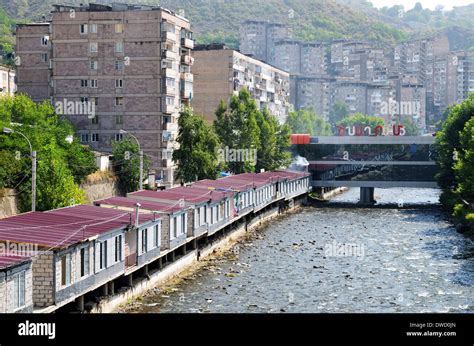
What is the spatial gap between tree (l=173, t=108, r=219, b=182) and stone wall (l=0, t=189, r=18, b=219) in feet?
81.4

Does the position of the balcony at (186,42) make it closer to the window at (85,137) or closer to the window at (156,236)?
the window at (85,137)

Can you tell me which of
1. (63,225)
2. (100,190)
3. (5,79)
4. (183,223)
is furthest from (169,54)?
(63,225)

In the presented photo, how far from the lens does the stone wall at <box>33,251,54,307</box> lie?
29.3 m

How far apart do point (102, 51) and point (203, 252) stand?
35043 millimetres

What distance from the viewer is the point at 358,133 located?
371ft

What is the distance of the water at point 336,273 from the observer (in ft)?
128

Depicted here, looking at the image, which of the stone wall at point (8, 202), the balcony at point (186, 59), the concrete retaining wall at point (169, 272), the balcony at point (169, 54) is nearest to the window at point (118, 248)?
the concrete retaining wall at point (169, 272)

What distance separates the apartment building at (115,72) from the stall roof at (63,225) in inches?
1572

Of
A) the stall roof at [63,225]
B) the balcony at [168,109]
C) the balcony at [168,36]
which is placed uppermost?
the balcony at [168,36]

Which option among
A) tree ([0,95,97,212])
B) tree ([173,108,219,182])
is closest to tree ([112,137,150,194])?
tree ([0,95,97,212])

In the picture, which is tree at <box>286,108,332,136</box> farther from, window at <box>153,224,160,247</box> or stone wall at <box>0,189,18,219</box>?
window at <box>153,224,160,247</box>

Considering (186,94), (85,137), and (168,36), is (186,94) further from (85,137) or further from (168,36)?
(85,137)

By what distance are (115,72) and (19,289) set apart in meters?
57.2

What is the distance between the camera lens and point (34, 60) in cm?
8869
